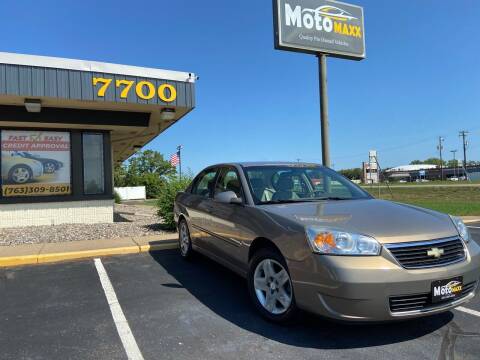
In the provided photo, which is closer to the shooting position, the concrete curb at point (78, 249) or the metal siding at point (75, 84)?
the concrete curb at point (78, 249)

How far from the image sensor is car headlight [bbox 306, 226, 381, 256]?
339 cm

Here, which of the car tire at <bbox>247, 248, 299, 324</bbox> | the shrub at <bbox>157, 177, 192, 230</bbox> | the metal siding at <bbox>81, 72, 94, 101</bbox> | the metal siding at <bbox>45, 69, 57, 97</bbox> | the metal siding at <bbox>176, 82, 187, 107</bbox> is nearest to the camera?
the car tire at <bbox>247, 248, 299, 324</bbox>

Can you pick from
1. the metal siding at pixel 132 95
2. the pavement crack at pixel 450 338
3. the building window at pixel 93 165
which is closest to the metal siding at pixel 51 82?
the metal siding at pixel 132 95

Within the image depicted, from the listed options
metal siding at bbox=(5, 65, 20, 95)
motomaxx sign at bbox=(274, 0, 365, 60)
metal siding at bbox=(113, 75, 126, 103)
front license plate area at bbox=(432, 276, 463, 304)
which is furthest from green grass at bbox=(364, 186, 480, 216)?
metal siding at bbox=(5, 65, 20, 95)

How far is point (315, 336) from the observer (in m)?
3.72

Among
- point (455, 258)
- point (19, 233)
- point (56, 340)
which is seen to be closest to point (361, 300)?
point (455, 258)

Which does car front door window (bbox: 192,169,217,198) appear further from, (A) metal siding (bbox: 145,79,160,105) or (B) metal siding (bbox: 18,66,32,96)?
(B) metal siding (bbox: 18,66,32,96)

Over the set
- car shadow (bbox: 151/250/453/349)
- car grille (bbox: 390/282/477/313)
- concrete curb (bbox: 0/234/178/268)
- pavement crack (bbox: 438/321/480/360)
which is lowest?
pavement crack (bbox: 438/321/480/360)

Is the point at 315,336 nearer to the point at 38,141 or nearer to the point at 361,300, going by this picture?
the point at 361,300

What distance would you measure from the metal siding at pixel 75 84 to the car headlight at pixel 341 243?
7.70m

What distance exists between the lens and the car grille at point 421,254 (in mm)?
3387

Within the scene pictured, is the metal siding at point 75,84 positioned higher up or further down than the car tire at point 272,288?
higher up

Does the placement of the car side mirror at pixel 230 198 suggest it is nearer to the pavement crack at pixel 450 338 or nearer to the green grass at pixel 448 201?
the pavement crack at pixel 450 338

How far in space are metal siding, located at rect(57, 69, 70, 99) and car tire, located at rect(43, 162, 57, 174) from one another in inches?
108
